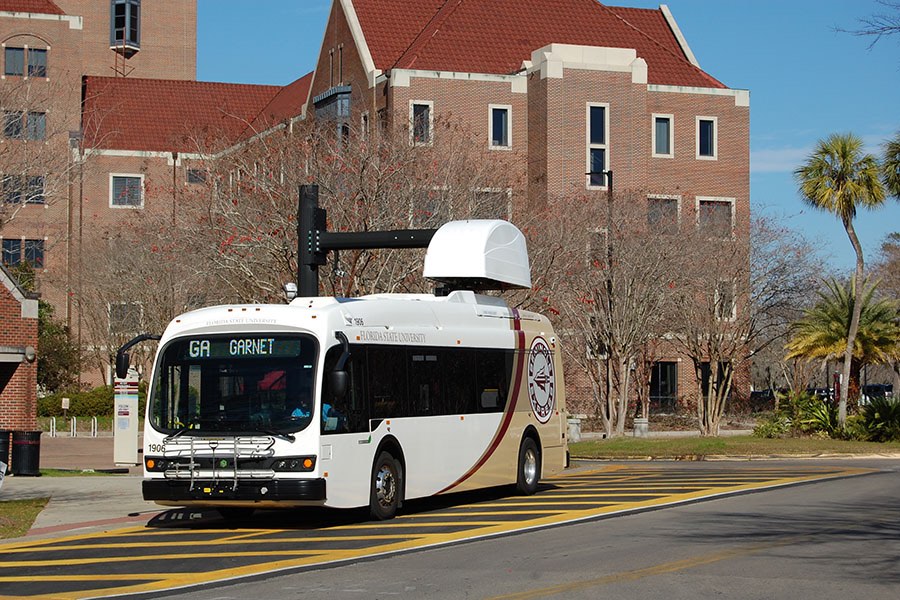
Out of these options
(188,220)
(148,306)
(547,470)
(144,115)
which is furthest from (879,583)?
(144,115)

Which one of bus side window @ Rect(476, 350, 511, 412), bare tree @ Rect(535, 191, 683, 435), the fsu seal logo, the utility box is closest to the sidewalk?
the utility box

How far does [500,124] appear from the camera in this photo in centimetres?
5678

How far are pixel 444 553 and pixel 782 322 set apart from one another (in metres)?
44.5

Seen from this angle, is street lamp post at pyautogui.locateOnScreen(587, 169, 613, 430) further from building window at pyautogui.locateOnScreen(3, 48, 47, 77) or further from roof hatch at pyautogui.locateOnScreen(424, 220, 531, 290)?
building window at pyautogui.locateOnScreen(3, 48, 47, 77)

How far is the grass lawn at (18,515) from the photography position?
16.7 meters

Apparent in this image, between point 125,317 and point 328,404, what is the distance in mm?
43309

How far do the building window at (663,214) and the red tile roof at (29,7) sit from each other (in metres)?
37.8

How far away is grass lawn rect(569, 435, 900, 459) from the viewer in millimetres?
32812

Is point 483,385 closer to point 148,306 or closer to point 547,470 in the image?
point 547,470

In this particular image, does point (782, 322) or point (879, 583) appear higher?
point (782, 322)

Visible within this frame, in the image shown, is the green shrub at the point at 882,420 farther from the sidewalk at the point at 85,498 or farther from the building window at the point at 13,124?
the building window at the point at 13,124

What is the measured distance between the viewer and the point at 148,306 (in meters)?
53.9

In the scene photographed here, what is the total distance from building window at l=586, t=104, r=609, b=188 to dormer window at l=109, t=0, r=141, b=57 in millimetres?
48700

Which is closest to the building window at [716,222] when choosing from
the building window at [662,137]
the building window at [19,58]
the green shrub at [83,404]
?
the building window at [662,137]
